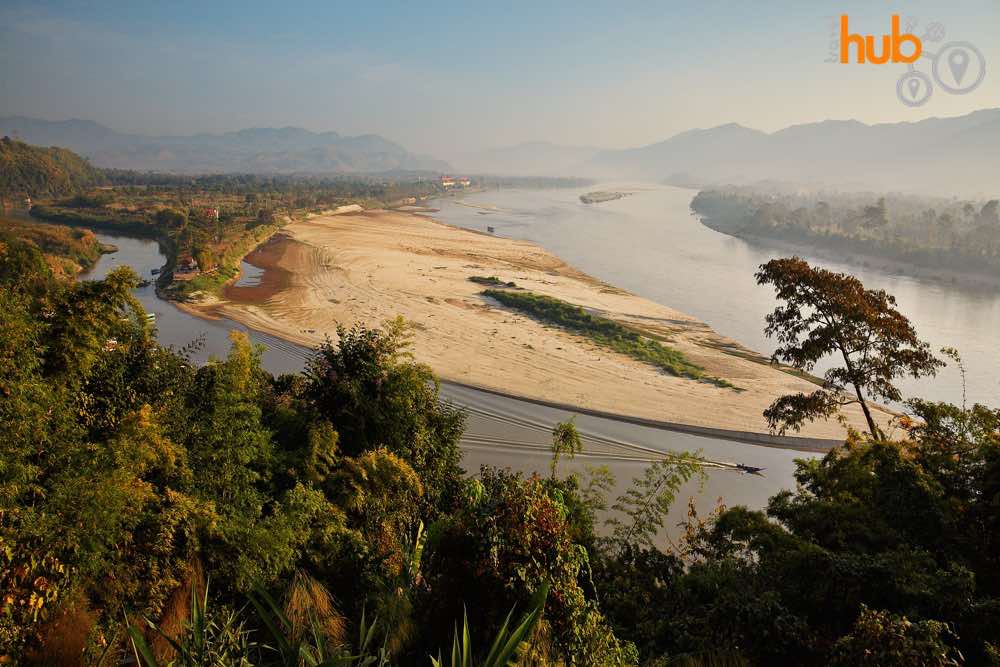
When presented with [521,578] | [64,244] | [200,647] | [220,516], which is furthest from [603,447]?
[64,244]

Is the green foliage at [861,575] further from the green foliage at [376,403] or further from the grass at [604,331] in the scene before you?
the grass at [604,331]

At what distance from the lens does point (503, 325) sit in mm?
26281

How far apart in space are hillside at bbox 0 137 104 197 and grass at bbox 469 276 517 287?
2650 inches

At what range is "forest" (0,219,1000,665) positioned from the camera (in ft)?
13.0

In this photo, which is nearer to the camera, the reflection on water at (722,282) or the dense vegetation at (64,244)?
the reflection on water at (722,282)

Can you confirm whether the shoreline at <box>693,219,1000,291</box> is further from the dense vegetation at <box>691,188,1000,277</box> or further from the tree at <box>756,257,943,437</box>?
the tree at <box>756,257,943,437</box>

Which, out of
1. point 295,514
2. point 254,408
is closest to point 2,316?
point 254,408

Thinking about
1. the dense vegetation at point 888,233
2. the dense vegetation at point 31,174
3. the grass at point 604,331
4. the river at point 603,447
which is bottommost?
the river at point 603,447

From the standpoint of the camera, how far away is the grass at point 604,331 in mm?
22203

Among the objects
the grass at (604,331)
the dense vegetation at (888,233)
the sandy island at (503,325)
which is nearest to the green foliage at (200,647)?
the sandy island at (503,325)

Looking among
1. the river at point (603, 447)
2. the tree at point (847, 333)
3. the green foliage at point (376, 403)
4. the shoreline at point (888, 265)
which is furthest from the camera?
the shoreline at point (888, 265)

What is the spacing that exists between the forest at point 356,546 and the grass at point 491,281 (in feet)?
85.7

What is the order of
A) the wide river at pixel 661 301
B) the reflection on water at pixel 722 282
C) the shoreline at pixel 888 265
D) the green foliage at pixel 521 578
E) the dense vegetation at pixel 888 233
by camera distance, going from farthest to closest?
the dense vegetation at pixel 888 233 → the shoreline at pixel 888 265 → the reflection on water at pixel 722 282 → the wide river at pixel 661 301 → the green foliage at pixel 521 578

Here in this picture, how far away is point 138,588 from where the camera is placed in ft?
15.7
